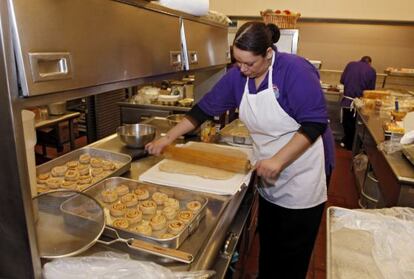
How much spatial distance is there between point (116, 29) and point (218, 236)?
2.41ft

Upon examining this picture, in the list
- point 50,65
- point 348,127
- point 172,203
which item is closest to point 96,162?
point 172,203

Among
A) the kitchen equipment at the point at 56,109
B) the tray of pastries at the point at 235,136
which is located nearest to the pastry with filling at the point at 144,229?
the tray of pastries at the point at 235,136

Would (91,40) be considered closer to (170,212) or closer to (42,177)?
(170,212)

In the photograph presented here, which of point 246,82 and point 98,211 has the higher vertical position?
point 246,82

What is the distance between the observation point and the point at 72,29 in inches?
30.4

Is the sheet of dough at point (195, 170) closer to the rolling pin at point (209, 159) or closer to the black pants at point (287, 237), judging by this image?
the rolling pin at point (209, 159)

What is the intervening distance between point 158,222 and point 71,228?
274mm

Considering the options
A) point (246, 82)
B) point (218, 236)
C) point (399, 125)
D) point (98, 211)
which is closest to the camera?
point (98, 211)

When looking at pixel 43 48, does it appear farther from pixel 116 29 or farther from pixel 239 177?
pixel 239 177

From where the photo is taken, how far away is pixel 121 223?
3.39ft

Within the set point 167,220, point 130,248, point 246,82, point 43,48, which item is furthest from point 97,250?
point 246,82

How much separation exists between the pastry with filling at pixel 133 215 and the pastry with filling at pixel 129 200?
0.05 meters

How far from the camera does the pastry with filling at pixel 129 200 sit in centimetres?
Answer: 118

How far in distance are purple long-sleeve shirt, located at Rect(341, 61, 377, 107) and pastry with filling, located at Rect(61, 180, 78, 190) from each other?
471 cm
